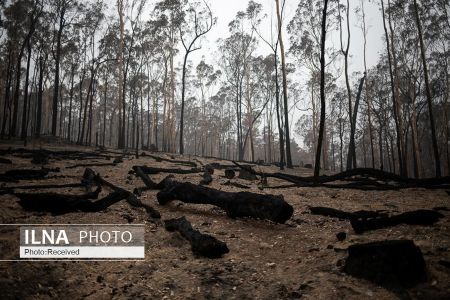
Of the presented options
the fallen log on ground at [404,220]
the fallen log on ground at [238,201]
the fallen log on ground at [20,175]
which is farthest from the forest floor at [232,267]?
the fallen log on ground at [20,175]

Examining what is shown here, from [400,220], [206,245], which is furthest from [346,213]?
[206,245]

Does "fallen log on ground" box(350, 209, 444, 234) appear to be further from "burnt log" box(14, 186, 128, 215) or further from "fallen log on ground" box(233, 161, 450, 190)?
"burnt log" box(14, 186, 128, 215)

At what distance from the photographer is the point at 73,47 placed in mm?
29328

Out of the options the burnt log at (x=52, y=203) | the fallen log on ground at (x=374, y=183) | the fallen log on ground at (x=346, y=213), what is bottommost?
the fallen log on ground at (x=346, y=213)

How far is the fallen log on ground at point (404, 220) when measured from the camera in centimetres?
400

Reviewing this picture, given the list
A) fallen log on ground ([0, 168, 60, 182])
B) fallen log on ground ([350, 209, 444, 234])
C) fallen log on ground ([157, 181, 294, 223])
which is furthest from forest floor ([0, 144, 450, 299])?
fallen log on ground ([0, 168, 60, 182])

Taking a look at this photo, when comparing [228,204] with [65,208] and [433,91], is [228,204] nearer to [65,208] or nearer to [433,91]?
[65,208]

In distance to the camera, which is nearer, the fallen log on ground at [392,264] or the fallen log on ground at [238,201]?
the fallen log on ground at [392,264]

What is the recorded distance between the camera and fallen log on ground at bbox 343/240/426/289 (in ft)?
8.91

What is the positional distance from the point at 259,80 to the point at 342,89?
10.1 meters

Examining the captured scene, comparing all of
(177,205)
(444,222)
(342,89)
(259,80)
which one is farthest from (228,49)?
(444,222)

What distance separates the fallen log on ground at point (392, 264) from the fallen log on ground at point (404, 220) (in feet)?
4.24

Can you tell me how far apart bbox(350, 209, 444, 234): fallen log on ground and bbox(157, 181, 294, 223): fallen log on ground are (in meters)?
1.07

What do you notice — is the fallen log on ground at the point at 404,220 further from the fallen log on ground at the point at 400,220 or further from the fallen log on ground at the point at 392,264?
the fallen log on ground at the point at 392,264
